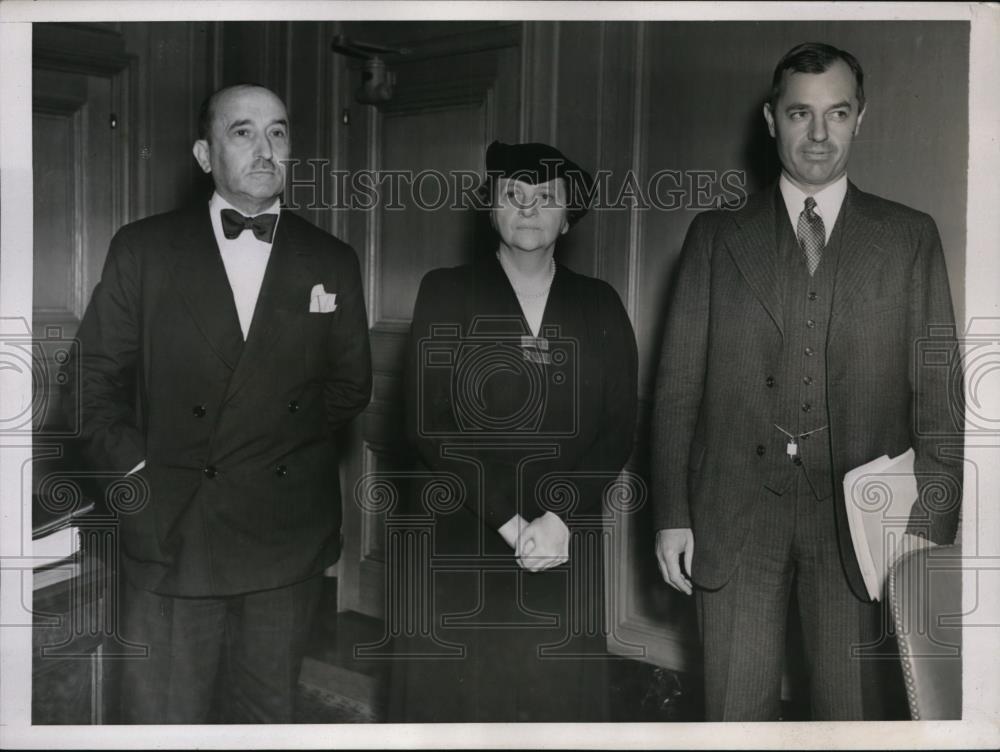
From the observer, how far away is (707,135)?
1.93 meters

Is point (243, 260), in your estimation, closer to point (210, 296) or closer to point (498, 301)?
point (210, 296)

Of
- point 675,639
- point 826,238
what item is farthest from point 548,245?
point 675,639

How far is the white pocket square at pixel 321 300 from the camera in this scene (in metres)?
1.95

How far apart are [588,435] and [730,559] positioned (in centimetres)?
42

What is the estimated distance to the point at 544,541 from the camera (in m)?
1.95

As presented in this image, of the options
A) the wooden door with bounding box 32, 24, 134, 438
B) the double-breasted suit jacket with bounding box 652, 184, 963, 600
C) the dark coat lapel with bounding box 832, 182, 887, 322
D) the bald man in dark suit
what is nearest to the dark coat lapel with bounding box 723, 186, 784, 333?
the double-breasted suit jacket with bounding box 652, 184, 963, 600

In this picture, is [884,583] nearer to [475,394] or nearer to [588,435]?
[588,435]

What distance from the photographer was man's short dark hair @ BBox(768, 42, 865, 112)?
1.85 metres

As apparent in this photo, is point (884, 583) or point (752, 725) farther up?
point (884, 583)

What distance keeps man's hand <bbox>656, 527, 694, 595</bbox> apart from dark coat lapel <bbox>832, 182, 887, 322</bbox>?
1.92 feet

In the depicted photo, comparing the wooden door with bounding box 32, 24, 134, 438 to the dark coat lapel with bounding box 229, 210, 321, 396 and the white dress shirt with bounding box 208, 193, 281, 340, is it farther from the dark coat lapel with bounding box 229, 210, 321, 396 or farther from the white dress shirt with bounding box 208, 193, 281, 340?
the dark coat lapel with bounding box 229, 210, 321, 396

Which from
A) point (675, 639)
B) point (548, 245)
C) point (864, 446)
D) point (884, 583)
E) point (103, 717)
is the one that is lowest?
point (103, 717)

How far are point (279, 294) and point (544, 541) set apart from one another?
841mm

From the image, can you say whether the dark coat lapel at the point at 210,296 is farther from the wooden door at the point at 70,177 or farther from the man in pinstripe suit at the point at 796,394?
the man in pinstripe suit at the point at 796,394
